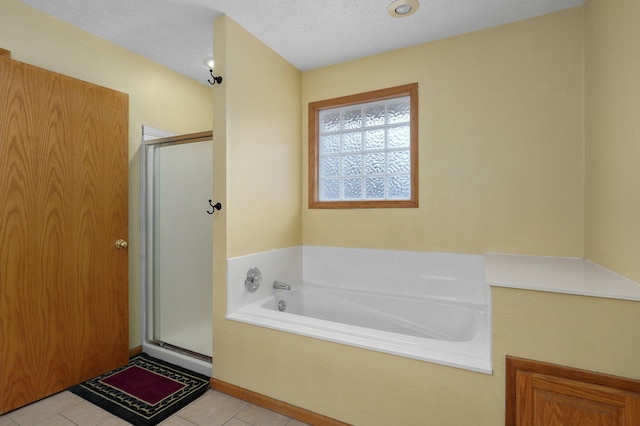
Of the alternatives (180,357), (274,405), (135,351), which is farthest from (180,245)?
(274,405)

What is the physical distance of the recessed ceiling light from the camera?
1838 mm

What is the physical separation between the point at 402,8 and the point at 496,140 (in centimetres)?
107

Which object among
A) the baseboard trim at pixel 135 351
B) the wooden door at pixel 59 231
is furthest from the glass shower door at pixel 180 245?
the wooden door at pixel 59 231

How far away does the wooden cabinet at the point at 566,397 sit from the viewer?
1.08 meters

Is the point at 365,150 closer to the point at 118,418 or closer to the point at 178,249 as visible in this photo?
the point at 178,249

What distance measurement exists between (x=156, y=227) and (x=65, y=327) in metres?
0.88

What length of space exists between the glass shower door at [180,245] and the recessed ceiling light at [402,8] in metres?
1.53

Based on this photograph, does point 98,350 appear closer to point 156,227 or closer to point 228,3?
point 156,227

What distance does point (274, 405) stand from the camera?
176 cm

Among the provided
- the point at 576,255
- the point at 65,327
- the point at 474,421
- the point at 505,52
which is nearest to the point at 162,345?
the point at 65,327

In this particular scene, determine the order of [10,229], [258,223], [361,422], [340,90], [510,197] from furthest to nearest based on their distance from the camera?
1. [340,90]
2. [258,223]
3. [510,197]
4. [10,229]
5. [361,422]

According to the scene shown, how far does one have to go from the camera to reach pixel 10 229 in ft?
5.63

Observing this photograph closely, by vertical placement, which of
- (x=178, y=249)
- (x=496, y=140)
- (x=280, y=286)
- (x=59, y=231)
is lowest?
(x=280, y=286)

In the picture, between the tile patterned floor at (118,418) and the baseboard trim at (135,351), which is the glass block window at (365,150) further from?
the baseboard trim at (135,351)
